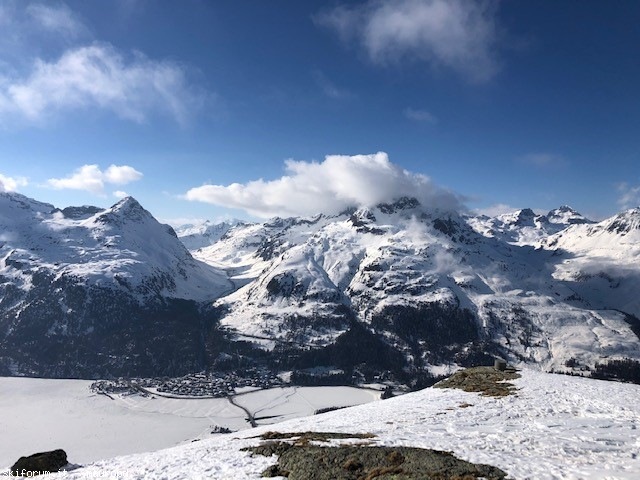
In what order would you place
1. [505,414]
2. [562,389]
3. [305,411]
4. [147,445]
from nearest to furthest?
[505,414], [562,389], [147,445], [305,411]

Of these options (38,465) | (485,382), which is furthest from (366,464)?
(485,382)

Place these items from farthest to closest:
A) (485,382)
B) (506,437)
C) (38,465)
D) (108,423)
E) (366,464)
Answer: (108,423) < (485,382) < (38,465) < (506,437) < (366,464)

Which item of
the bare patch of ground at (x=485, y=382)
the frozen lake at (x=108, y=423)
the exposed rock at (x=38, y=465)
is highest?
the bare patch of ground at (x=485, y=382)

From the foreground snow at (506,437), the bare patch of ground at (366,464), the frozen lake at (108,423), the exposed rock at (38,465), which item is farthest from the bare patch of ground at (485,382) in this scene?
the frozen lake at (108,423)

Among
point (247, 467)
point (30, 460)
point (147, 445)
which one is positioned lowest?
point (147, 445)

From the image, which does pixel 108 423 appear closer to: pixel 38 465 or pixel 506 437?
pixel 38 465

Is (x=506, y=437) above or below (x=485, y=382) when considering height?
above

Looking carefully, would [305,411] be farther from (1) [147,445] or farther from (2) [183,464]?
(2) [183,464]

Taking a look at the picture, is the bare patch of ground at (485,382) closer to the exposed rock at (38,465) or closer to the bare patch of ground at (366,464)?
the bare patch of ground at (366,464)

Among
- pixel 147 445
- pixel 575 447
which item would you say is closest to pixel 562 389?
pixel 575 447
